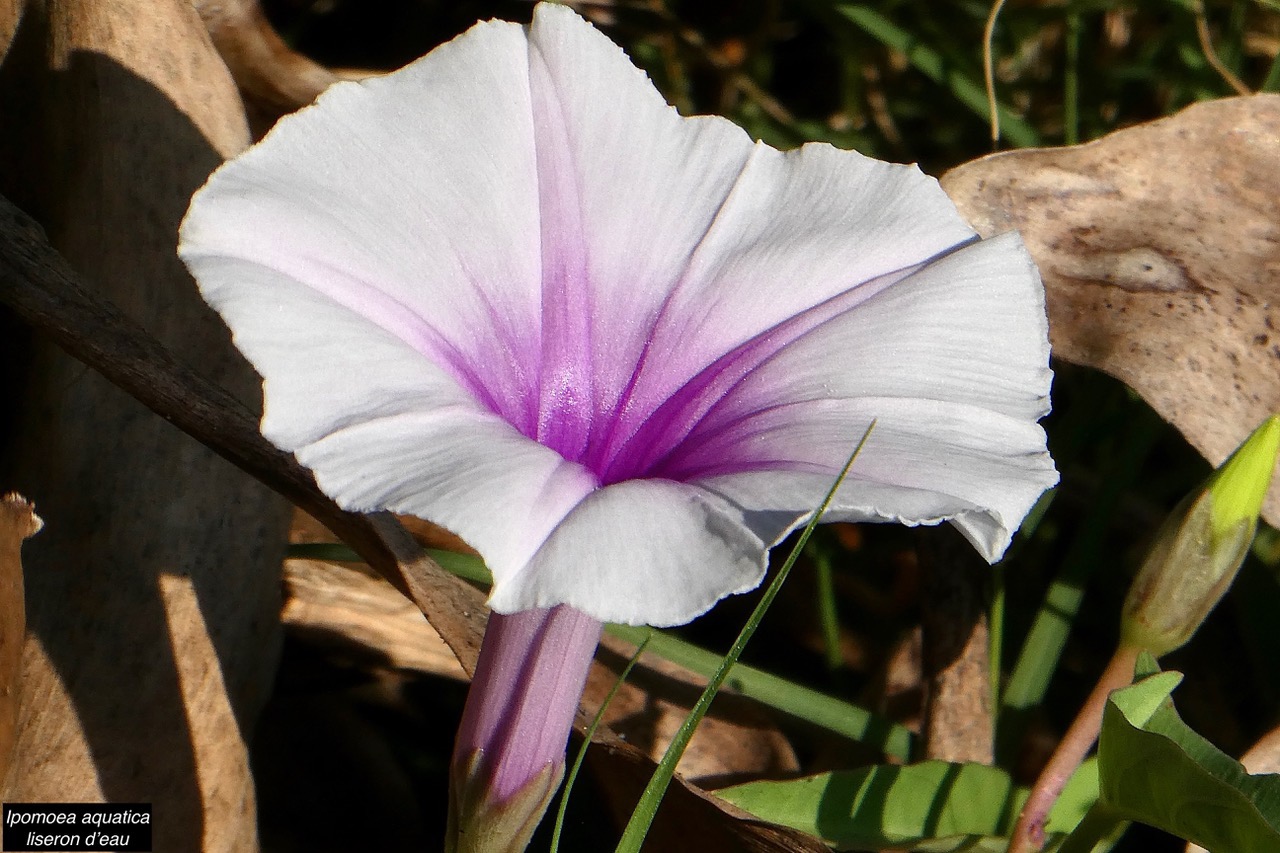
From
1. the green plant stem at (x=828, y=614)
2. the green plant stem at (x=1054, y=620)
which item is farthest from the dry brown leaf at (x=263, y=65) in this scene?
the green plant stem at (x=1054, y=620)

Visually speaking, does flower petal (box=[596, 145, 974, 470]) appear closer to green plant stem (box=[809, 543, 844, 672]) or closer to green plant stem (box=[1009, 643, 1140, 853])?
green plant stem (box=[1009, 643, 1140, 853])

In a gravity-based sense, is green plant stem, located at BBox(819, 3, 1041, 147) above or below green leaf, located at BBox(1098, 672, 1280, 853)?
above

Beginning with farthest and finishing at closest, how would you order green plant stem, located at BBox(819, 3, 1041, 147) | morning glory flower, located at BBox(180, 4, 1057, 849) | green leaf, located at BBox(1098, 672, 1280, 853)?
green plant stem, located at BBox(819, 3, 1041, 147), green leaf, located at BBox(1098, 672, 1280, 853), morning glory flower, located at BBox(180, 4, 1057, 849)

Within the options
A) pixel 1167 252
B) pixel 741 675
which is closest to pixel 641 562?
pixel 741 675

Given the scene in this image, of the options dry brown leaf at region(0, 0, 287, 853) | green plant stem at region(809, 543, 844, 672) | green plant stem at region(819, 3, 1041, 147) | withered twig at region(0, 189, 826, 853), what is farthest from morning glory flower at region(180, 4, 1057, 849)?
green plant stem at region(819, 3, 1041, 147)

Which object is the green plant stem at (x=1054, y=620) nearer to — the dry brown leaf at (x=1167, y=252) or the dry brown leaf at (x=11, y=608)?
the dry brown leaf at (x=1167, y=252)

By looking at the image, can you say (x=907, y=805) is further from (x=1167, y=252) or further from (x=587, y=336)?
(x=1167, y=252)

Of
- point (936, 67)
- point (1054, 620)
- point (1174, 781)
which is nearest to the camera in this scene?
point (1174, 781)

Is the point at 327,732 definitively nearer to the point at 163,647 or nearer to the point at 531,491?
the point at 163,647
